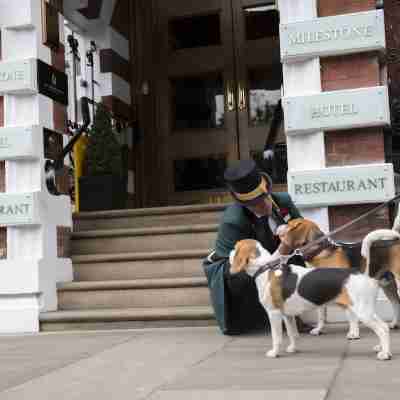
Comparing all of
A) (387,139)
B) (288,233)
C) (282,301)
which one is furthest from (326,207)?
(282,301)

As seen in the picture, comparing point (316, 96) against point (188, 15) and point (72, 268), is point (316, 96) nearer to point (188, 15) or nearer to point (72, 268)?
point (72, 268)

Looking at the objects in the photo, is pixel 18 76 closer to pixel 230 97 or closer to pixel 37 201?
pixel 37 201

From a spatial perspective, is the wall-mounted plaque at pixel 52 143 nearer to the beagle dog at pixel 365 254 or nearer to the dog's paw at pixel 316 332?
the beagle dog at pixel 365 254

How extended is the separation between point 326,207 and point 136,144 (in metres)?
4.34

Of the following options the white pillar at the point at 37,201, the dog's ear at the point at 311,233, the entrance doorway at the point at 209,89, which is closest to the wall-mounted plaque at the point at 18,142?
the white pillar at the point at 37,201

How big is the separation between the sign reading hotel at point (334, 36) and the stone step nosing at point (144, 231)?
1851 mm

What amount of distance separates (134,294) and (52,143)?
1.65 metres

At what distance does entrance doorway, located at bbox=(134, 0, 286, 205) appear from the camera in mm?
9000

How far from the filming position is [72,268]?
6453mm

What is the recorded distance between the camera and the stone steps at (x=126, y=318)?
17.8 ft

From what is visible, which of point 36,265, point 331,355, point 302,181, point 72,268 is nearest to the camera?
point 331,355

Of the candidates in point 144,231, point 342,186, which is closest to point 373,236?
point 342,186

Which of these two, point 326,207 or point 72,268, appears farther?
point 72,268

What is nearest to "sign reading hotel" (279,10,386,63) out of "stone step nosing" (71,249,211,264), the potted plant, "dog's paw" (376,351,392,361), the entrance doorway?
"stone step nosing" (71,249,211,264)
